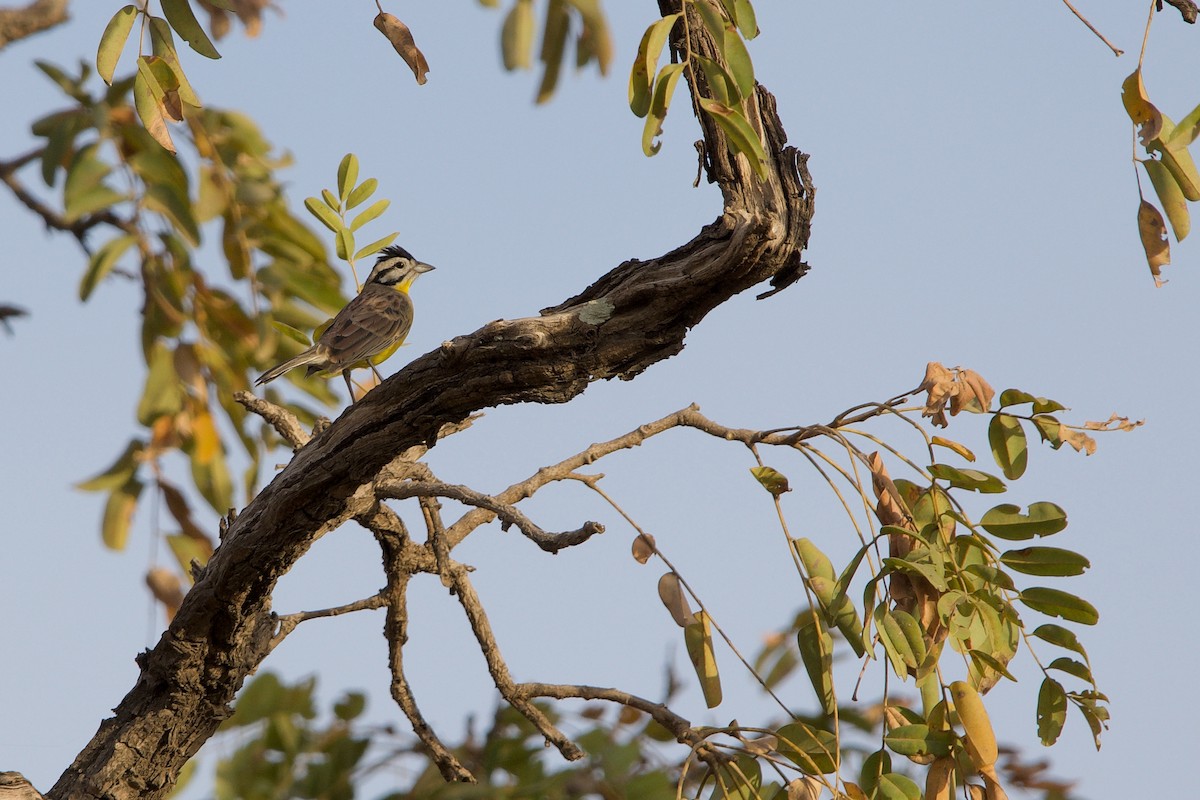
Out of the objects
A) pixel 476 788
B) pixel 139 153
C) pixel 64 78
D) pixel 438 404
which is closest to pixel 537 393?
pixel 438 404

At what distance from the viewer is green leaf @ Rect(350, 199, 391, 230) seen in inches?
180

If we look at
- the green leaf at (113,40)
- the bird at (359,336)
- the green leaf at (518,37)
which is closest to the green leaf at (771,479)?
the bird at (359,336)

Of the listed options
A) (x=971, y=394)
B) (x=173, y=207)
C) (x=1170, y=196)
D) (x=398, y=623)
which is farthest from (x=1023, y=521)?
(x=173, y=207)

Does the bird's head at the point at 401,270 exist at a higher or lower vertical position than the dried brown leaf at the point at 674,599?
higher

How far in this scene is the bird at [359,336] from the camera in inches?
176

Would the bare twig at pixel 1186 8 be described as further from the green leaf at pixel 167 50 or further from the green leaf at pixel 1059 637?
the green leaf at pixel 167 50

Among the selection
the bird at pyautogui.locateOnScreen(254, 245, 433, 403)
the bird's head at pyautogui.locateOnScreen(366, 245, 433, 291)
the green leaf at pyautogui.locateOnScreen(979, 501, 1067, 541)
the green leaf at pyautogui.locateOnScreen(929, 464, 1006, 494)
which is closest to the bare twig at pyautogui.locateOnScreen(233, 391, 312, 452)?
the bird at pyautogui.locateOnScreen(254, 245, 433, 403)

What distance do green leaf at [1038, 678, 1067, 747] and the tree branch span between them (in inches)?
118

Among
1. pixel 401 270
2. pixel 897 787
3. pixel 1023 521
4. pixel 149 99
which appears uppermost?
pixel 401 270

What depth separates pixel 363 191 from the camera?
14.9 feet

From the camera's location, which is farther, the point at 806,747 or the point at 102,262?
the point at 102,262

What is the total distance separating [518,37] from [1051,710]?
85.7 inches

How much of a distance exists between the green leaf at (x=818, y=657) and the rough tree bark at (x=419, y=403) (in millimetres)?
797

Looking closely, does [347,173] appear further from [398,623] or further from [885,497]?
[885,497]
